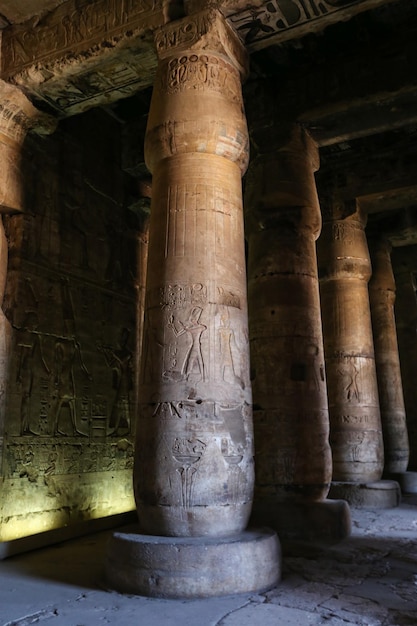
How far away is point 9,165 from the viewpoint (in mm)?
6496

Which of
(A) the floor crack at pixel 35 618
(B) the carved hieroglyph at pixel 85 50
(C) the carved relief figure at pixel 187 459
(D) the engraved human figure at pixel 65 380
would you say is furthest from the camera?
(D) the engraved human figure at pixel 65 380

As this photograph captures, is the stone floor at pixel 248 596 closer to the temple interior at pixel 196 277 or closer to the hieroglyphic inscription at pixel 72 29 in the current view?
the temple interior at pixel 196 277

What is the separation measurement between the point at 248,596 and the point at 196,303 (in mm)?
2294

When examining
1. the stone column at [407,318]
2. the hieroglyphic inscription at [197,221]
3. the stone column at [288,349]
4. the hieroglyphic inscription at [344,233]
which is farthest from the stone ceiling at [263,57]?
the stone column at [407,318]

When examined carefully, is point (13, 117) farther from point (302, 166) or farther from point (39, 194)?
point (302, 166)

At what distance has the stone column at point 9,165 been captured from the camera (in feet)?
20.4

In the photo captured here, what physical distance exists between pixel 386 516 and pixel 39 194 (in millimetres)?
7104

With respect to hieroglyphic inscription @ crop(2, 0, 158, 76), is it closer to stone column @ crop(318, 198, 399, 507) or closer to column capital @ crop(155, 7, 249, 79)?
column capital @ crop(155, 7, 249, 79)

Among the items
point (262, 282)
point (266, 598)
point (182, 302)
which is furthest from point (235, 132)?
point (266, 598)

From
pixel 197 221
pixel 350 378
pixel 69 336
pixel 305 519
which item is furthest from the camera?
pixel 350 378

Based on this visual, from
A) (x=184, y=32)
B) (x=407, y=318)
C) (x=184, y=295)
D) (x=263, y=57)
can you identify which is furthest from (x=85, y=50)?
(x=407, y=318)

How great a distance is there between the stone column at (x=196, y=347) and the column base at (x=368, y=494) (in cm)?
517

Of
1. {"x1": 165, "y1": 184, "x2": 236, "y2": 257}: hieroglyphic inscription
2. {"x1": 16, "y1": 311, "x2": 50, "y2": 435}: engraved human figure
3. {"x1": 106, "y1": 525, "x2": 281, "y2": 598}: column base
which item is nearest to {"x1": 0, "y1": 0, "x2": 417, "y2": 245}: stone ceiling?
{"x1": 165, "y1": 184, "x2": 236, "y2": 257}: hieroglyphic inscription

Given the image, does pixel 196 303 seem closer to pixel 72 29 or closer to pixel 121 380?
pixel 72 29
